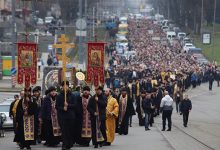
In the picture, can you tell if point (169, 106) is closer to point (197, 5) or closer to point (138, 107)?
point (138, 107)

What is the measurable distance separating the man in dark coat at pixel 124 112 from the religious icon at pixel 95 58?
14.6 ft

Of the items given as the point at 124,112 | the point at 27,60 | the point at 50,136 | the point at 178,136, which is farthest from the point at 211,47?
the point at 50,136

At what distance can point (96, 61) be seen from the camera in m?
26.1

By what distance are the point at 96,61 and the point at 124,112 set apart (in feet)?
15.4

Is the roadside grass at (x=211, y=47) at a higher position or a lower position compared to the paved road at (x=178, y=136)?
higher

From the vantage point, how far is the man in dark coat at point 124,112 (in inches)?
1195

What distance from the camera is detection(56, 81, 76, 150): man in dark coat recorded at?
23531mm

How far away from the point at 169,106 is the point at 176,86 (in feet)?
56.2

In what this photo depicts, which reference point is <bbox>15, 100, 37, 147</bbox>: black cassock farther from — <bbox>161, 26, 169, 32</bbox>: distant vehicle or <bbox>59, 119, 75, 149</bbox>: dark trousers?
<bbox>161, 26, 169, 32</bbox>: distant vehicle

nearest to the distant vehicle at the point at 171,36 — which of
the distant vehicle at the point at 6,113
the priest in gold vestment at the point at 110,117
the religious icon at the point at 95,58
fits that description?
the distant vehicle at the point at 6,113

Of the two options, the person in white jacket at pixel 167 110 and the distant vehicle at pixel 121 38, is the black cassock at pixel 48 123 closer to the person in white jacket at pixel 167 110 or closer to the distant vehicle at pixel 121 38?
the person in white jacket at pixel 167 110

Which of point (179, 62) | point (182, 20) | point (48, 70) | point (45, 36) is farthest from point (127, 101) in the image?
point (182, 20)

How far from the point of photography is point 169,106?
34156 millimetres

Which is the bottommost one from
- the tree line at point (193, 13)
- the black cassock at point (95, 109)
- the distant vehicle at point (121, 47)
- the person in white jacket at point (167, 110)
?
the person in white jacket at point (167, 110)
